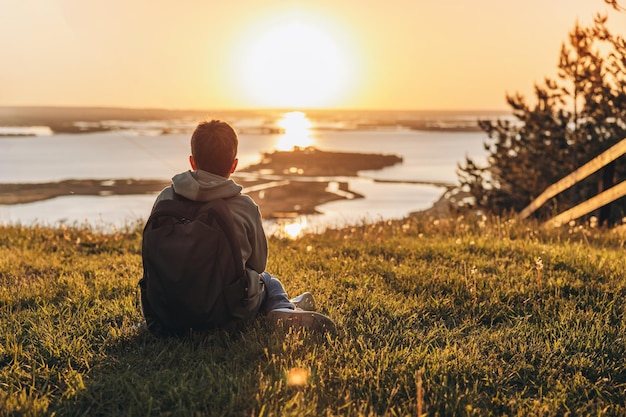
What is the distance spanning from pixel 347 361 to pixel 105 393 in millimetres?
1448

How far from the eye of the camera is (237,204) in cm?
389

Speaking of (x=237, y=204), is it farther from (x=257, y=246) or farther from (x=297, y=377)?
(x=297, y=377)

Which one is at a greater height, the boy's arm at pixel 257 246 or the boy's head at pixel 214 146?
the boy's head at pixel 214 146

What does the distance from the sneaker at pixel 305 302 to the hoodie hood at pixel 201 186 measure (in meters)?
1.14

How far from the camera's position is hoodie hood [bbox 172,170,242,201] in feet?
12.3

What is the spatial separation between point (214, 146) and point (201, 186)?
283mm

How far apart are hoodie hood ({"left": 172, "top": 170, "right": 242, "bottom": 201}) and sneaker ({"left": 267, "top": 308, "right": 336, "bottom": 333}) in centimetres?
96

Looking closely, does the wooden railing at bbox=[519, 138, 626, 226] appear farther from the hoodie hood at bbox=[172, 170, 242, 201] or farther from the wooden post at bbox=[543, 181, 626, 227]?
the hoodie hood at bbox=[172, 170, 242, 201]

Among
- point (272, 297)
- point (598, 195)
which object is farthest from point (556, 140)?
point (272, 297)

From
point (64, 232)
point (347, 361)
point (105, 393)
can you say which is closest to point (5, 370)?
point (105, 393)

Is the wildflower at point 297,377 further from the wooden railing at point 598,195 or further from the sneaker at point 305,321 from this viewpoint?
the wooden railing at point 598,195

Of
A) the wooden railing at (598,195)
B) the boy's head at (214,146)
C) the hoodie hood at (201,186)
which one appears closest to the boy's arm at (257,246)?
the hoodie hood at (201,186)

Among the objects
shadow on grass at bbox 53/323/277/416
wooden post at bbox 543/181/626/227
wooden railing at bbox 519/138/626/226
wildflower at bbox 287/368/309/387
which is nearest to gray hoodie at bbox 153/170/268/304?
shadow on grass at bbox 53/323/277/416

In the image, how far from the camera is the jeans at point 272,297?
169 inches
